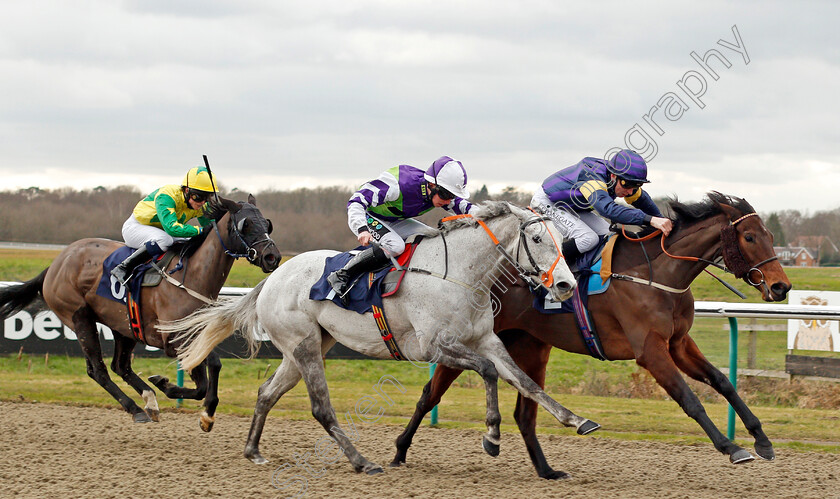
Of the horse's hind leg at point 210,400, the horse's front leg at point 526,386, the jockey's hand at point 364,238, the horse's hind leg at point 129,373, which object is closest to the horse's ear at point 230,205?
the horse's hind leg at point 210,400

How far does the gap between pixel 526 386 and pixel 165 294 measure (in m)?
3.01

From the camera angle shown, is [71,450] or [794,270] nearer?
[71,450]

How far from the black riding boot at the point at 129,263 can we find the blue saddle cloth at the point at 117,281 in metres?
0.04

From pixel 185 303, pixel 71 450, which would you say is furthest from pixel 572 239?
pixel 71 450

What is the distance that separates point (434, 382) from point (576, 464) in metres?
1.11

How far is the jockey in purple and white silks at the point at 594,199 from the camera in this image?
16.8 ft

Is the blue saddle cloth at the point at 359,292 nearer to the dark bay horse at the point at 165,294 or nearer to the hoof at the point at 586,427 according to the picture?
the dark bay horse at the point at 165,294

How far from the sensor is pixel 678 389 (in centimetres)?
→ 458

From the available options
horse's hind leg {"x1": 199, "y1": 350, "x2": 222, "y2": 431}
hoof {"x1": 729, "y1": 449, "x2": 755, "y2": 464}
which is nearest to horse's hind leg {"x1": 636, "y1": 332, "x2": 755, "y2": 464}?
hoof {"x1": 729, "y1": 449, "x2": 755, "y2": 464}

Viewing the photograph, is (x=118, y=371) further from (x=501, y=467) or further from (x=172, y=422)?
(x=501, y=467)

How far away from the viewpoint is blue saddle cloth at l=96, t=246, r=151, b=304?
632cm

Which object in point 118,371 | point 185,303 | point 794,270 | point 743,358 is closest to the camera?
point 185,303

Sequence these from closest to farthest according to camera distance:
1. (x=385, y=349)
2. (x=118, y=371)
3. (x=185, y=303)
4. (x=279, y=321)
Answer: (x=385, y=349), (x=279, y=321), (x=185, y=303), (x=118, y=371)

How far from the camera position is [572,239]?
5.34 m
